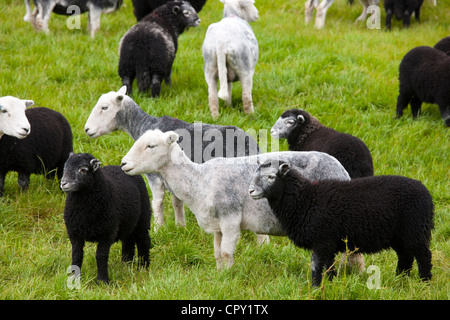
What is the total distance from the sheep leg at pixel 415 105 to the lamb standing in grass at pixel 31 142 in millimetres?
5080

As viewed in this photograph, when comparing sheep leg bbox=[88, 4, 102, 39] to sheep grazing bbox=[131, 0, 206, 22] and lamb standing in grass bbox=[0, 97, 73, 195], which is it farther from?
lamb standing in grass bbox=[0, 97, 73, 195]

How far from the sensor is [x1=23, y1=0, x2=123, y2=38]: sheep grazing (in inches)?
433

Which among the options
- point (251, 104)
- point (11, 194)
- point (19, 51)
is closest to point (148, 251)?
point (11, 194)

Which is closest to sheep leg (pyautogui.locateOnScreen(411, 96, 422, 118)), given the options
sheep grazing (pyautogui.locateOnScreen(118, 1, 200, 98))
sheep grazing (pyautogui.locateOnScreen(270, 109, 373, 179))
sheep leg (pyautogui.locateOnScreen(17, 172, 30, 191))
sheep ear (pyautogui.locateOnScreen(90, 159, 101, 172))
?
sheep grazing (pyautogui.locateOnScreen(270, 109, 373, 179))

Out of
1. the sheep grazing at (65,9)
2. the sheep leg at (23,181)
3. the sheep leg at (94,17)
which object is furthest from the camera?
the sheep leg at (94,17)

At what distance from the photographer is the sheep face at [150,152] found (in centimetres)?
487

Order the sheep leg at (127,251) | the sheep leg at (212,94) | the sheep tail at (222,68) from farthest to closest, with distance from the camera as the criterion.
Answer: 1. the sheep leg at (212,94)
2. the sheep tail at (222,68)
3. the sheep leg at (127,251)

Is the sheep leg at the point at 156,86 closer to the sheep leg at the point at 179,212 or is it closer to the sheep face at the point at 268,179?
the sheep leg at the point at 179,212

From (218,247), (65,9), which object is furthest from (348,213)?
(65,9)

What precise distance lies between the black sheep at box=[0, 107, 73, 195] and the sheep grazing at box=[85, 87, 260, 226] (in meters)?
0.87

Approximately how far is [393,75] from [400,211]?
5954 mm

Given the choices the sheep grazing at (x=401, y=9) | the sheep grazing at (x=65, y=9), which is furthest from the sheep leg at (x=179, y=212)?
the sheep grazing at (x=401, y=9)

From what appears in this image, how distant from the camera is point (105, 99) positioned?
19.8ft

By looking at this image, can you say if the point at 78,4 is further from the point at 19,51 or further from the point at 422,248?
the point at 422,248
